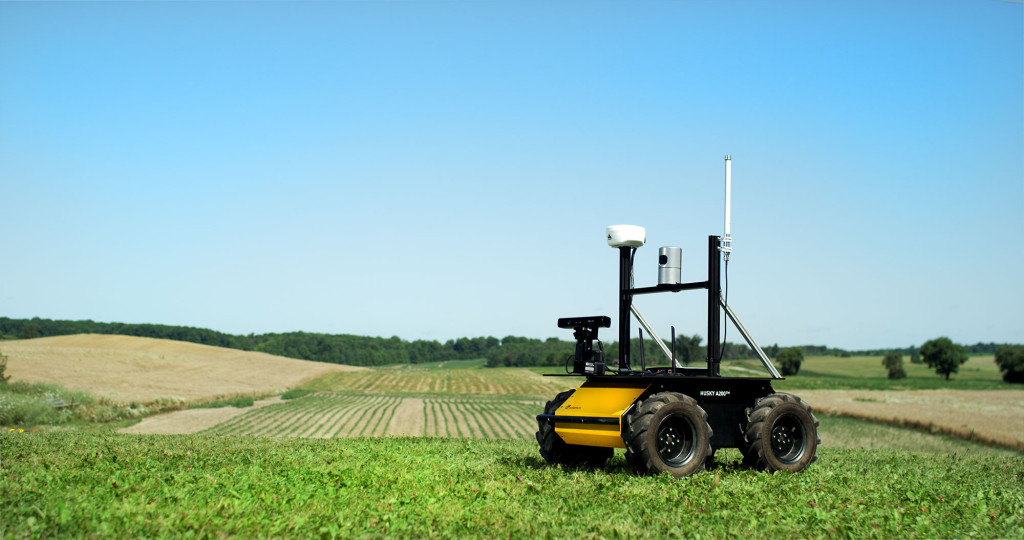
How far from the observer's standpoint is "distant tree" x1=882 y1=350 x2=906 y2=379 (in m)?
128

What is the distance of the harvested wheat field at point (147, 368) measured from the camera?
5809 cm

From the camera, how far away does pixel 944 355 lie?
136 metres

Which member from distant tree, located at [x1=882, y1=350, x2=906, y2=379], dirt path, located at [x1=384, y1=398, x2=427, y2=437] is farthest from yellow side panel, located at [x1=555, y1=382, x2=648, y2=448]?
distant tree, located at [x1=882, y1=350, x2=906, y2=379]

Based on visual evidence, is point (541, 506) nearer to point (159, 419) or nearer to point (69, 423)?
point (69, 423)

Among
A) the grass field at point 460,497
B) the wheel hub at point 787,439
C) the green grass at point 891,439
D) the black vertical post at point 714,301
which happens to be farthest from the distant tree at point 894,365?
the black vertical post at point 714,301

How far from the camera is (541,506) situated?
24.5ft

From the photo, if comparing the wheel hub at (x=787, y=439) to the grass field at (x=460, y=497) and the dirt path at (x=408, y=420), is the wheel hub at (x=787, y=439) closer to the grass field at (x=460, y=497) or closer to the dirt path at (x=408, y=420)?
the grass field at (x=460, y=497)

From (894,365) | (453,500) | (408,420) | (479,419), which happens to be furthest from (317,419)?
(894,365)

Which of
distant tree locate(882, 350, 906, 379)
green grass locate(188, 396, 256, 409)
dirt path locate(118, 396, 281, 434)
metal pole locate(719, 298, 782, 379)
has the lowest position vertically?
green grass locate(188, 396, 256, 409)

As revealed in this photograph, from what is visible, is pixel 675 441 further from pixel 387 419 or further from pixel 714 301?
pixel 387 419

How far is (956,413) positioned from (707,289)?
49.9 meters

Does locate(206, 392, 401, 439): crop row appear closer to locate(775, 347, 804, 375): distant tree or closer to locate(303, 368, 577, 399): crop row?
locate(303, 368, 577, 399): crop row

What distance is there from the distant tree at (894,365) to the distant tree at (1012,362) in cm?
1519

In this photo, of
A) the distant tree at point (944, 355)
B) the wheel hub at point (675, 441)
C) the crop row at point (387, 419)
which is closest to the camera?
the wheel hub at point (675, 441)
